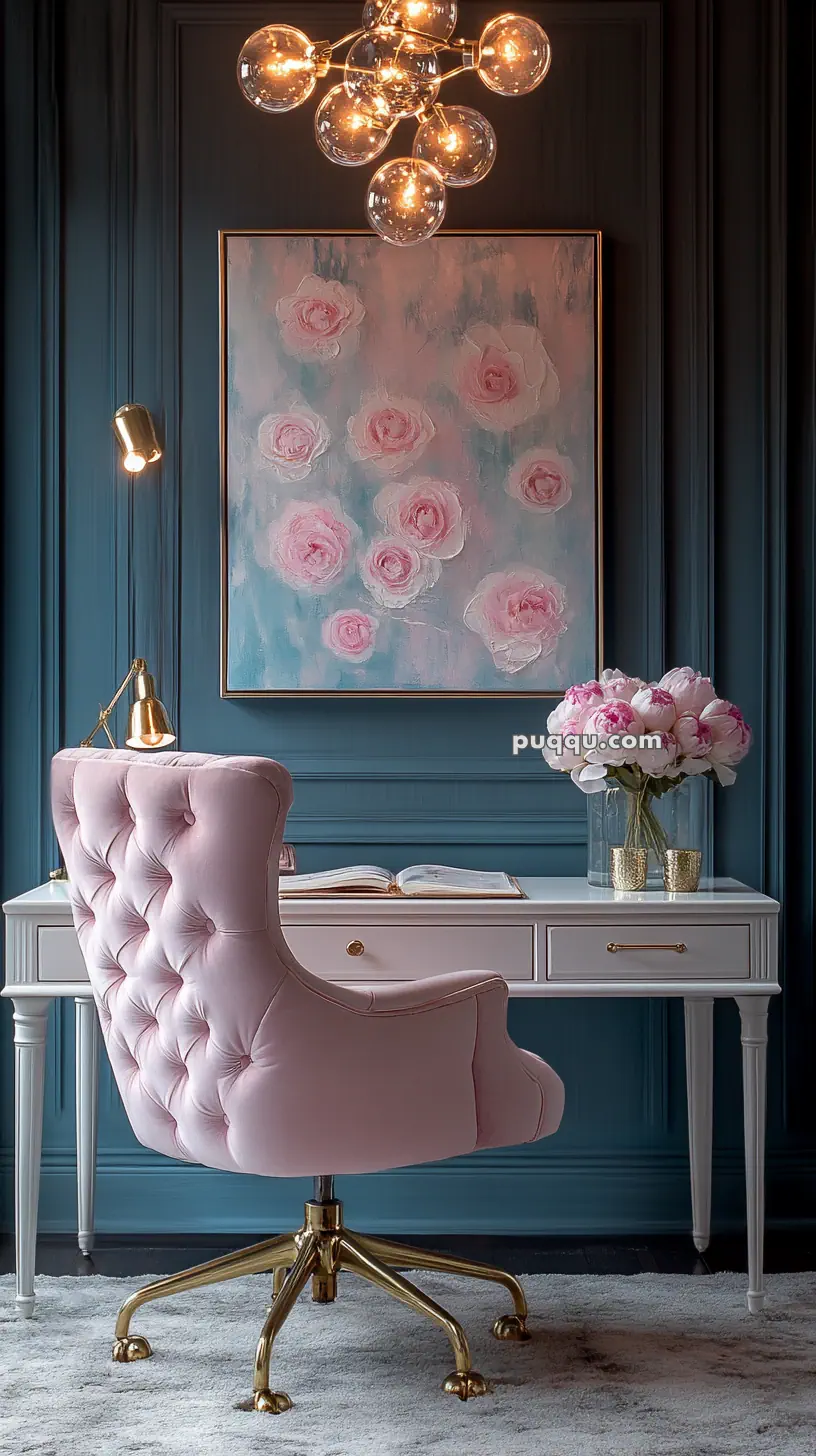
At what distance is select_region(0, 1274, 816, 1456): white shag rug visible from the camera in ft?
6.35

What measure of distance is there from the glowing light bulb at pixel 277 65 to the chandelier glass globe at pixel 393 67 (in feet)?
0.29

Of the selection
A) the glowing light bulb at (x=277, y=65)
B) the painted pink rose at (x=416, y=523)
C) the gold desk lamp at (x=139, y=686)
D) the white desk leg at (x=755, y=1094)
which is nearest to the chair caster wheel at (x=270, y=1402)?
the white desk leg at (x=755, y=1094)

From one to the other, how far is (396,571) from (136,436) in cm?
66

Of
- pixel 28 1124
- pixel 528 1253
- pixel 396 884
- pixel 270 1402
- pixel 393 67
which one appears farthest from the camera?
pixel 528 1253

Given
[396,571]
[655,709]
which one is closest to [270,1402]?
[655,709]

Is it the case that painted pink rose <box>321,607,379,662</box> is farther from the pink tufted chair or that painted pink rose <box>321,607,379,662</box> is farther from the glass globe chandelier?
the glass globe chandelier

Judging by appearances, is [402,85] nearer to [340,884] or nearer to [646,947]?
[340,884]

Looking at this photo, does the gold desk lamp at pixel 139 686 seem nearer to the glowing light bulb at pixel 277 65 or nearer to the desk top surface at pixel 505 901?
the desk top surface at pixel 505 901

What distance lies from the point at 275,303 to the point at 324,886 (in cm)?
140

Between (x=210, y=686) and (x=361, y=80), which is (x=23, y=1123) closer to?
(x=210, y=686)

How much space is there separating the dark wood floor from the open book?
0.85m

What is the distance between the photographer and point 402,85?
170 centimetres

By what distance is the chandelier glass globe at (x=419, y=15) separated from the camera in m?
1.69

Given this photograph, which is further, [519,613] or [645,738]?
[519,613]
